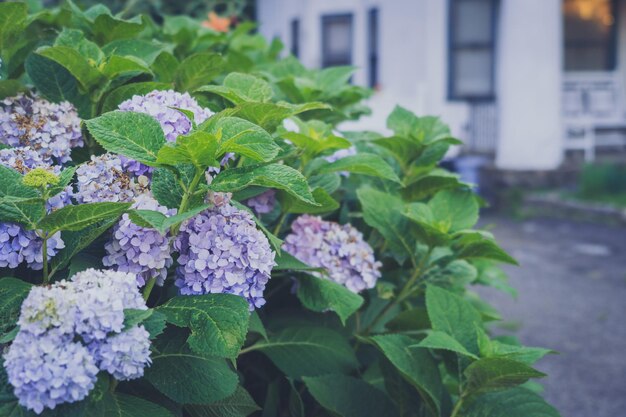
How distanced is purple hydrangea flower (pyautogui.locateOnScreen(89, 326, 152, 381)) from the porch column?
11313mm

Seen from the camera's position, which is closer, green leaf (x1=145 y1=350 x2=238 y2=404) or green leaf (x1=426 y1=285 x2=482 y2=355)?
green leaf (x1=145 y1=350 x2=238 y2=404)

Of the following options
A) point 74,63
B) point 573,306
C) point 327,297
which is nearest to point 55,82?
point 74,63

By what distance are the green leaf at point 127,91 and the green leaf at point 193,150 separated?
36cm

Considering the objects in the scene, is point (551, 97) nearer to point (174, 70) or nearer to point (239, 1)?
point (239, 1)

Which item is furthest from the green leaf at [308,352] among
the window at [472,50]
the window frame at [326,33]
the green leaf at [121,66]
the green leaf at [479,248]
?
the window frame at [326,33]

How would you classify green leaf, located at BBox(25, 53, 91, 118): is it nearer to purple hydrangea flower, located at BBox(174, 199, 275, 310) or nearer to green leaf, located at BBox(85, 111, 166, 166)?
green leaf, located at BBox(85, 111, 166, 166)

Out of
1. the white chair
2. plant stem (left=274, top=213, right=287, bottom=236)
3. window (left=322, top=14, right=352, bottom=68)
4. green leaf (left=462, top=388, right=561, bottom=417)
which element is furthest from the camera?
window (left=322, top=14, right=352, bottom=68)

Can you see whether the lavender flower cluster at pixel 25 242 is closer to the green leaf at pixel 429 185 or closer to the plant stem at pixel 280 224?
the plant stem at pixel 280 224

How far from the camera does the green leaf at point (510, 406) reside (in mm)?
1362

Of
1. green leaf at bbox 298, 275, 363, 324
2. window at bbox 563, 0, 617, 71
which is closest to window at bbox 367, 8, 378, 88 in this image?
window at bbox 563, 0, 617, 71

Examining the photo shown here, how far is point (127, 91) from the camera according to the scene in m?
1.44

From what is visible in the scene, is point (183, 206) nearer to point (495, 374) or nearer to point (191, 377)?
point (191, 377)

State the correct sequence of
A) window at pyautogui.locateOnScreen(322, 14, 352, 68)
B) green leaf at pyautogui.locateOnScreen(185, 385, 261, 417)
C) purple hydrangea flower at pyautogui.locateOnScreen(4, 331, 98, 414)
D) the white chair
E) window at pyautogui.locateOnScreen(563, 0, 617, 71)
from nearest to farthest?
purple hydrangea flower at pyautogui.locateOnScreen(4, 331, 98, 414), green leaf at pyautogui.locateOnScreen(185, 385, 261, 417), the white chair, window at pyautogui.locateOnScreen(563, 0, 617, 71), window at pyautogui.locateOnScreen(322, 14, 352, 68)

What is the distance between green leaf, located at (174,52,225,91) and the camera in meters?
1.58
